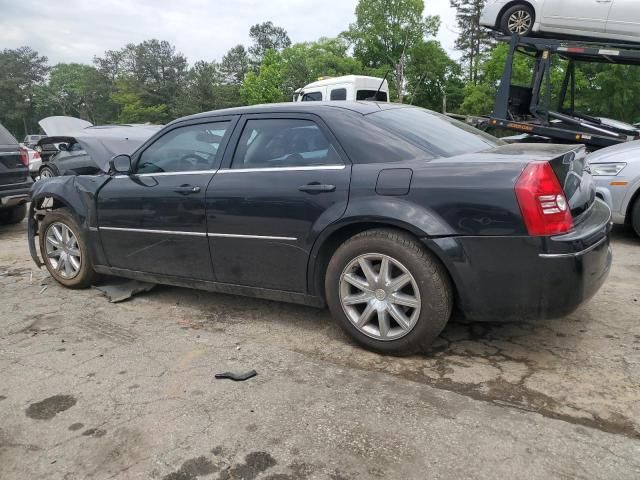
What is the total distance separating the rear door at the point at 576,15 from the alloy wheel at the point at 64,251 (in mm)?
8525

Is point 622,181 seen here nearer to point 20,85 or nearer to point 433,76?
point 433,76

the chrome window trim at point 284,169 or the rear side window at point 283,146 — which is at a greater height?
the rear side window at point 283,146

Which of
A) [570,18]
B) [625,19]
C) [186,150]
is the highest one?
[570,18]

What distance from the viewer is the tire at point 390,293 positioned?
2734 mm

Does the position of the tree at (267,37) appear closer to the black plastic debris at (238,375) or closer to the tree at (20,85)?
the tree at (20,85)

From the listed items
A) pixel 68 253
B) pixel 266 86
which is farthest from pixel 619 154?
pixel 266 86

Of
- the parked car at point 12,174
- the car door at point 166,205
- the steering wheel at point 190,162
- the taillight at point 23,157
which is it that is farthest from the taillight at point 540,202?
the taillight at point 23,157

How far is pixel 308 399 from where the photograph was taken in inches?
100

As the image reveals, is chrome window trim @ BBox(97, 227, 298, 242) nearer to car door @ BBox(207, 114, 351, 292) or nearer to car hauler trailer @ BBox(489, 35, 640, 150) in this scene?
car door @ BBox(207, 114, 351, 292)

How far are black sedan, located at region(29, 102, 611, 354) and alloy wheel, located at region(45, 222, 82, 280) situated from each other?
0.53 m

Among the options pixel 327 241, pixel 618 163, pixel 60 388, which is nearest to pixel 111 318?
pixel 60 388

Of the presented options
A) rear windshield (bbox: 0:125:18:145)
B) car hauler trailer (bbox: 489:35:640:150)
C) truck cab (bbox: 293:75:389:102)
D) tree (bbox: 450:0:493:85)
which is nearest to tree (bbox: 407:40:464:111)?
tree (bbox: 450:0:493:85)

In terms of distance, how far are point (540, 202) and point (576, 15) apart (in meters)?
7.96

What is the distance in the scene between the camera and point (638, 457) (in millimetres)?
1985
